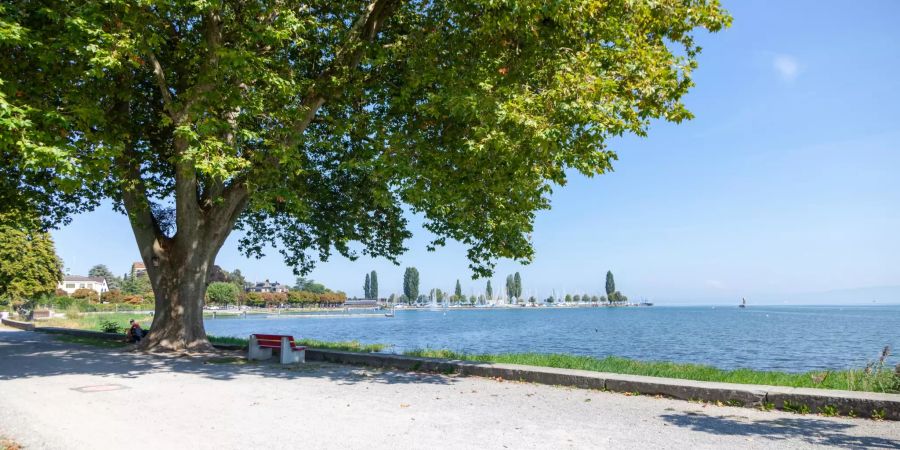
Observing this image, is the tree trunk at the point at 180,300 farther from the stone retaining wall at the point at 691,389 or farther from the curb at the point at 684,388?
the stone retaining wall at the point at 691,389

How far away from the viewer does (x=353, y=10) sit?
1539 centimetres

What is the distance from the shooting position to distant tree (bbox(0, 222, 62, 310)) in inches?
1764

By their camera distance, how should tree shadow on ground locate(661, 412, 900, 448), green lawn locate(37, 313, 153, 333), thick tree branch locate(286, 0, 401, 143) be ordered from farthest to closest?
1. green lawn locate(37, 313, 153, 333)
2. thick tree branch locate(286, 0, 401, 143)
3. tree shadow on ground locate(661, 412, 900, 448)

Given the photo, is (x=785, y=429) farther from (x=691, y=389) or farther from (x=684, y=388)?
(x=684, y=388)

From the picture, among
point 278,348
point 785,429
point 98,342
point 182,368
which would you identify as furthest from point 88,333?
point 785,429

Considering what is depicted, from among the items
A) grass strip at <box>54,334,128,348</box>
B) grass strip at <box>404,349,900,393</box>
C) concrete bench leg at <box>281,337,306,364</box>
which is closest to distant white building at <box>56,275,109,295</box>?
grass strip at <box>54,334,128,348</box>

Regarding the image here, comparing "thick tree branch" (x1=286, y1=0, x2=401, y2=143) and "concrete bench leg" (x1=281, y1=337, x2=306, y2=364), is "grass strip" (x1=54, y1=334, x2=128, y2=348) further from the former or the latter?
"thick tree branch" (x1=286, y1=0, x2=401, y2=143)

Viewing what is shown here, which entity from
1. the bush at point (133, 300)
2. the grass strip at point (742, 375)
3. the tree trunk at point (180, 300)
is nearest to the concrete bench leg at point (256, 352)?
the tree trunk at point (180, 300)

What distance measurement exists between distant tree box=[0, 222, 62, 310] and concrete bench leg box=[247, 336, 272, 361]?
1560 inches

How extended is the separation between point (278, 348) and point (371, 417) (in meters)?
8.06

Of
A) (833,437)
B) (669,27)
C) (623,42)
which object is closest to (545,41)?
(623,42)

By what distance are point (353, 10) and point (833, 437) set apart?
46.0 ft

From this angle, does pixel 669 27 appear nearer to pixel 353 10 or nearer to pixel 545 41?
pixel 545 41

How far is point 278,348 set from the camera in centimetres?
1505
